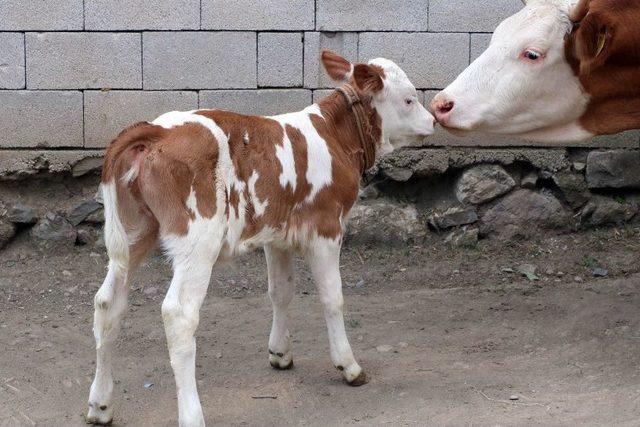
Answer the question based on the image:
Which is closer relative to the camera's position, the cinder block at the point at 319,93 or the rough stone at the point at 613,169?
the cinder block at the point at 319,93

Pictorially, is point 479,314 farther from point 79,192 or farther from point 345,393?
point 79,192

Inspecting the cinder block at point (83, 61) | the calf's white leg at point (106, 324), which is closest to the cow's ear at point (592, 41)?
the calf's white leg at point (106, 324)

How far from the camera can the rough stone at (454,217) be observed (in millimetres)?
7543

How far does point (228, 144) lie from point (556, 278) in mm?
3346

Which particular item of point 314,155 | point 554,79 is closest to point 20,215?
point 314,155

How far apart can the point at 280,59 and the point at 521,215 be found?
216 cm

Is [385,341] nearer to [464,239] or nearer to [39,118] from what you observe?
[464,239]

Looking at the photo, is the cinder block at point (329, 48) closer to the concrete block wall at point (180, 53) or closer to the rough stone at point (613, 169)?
the concrete block wall at point (180, 53)

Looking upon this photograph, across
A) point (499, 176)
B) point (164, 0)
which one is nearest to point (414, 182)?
point (499, 176)

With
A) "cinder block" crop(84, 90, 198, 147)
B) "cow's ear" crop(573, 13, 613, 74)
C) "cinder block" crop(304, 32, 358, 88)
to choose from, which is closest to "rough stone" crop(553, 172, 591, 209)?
"cinder block" crop(304, 32, 358, 88)

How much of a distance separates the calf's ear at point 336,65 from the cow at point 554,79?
0.63m

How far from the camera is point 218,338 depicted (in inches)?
236

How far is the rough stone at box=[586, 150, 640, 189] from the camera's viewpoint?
7.49m

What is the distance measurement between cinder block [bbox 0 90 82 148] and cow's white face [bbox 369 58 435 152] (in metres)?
2.68
